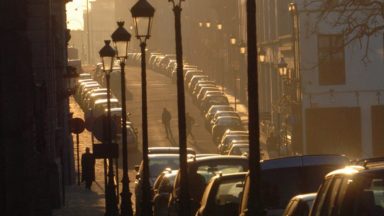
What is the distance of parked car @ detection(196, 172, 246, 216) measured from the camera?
1806 centimetres

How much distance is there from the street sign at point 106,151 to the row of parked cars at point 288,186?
110cm

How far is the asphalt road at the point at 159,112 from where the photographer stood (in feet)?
245

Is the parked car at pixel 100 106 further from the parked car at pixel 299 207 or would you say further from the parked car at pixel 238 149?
the parked car at pixel 299 207

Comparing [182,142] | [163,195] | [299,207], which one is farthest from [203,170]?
[299,207]

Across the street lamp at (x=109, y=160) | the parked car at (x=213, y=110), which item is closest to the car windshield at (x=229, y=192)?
the street lamp at (x=109, y=160)

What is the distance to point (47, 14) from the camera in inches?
1635

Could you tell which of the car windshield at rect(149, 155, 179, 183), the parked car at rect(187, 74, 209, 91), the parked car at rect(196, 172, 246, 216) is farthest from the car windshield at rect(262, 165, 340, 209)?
the parked car at rect(187, 74, 209, 91)

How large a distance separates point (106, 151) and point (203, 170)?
32.8ft

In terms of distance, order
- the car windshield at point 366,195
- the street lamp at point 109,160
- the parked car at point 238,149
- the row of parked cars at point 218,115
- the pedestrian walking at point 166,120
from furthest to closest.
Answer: the pedestrian walking at point 166,120 → the row of parked cars at point 218,115 → the parked car at point 238,149 → the street lamp at point 109,160 → the car windshield at point 366,195

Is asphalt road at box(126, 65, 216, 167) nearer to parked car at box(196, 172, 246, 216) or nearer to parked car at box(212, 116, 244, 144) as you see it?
parked car at box(212, 116, 244, 144)

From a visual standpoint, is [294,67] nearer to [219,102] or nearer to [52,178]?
[219,102]

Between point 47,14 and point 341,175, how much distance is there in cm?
3150

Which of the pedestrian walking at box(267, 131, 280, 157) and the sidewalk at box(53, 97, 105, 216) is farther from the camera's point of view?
the pedestrian walking at box(267, 131, 280, 157)

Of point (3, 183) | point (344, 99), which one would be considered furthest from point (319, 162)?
point (344, 99)
